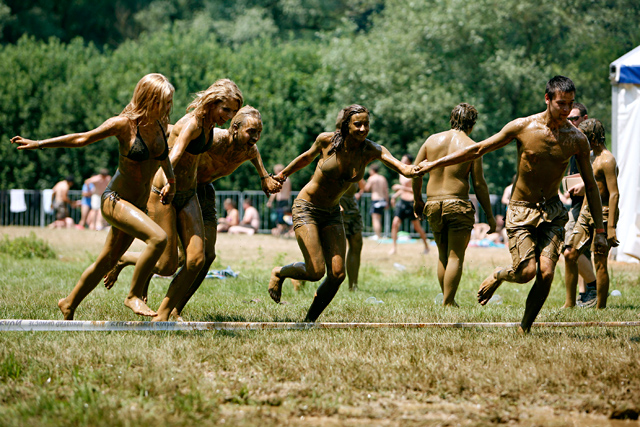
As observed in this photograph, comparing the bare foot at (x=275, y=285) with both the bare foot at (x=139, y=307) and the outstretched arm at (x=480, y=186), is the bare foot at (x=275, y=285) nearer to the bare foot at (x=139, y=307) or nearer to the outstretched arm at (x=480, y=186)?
the bare foot at (x=139, y=307)

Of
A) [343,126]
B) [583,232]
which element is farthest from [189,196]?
[583,232]

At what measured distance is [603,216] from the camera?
342 inches

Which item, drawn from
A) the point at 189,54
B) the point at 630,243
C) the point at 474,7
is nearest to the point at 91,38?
the point at 189,54

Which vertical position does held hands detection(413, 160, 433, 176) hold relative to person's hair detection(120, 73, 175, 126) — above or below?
below

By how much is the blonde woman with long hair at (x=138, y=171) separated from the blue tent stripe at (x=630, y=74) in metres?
9.06

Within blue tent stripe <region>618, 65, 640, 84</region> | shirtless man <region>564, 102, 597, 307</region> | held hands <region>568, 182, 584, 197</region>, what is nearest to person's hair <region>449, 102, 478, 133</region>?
shirtless man <region>564, 102, 597, 307</region>

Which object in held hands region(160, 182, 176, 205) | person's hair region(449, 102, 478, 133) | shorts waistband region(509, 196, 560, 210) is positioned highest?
person's hair region(449, 102, 478, 133)

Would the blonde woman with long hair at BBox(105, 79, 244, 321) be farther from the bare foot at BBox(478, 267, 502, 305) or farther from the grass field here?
the bare foot at BBox(478, 267, 502, 305)

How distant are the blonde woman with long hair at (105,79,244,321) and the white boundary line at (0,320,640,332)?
331mm

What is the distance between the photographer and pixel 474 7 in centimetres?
2830

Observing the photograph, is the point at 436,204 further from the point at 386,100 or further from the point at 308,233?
the point at 386,100

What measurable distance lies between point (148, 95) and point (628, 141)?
969 centimetres

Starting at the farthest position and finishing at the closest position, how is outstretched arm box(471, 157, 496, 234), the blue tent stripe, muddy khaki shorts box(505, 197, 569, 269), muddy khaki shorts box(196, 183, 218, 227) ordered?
the blue tent stripe < outstretched arm box(471, 157, 496, 234) < muddy khaki shorts box(196, 183, 218, 227) < muddy khaki shorts box(505, 197, 569, 269)

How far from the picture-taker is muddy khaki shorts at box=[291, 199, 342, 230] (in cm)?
689
